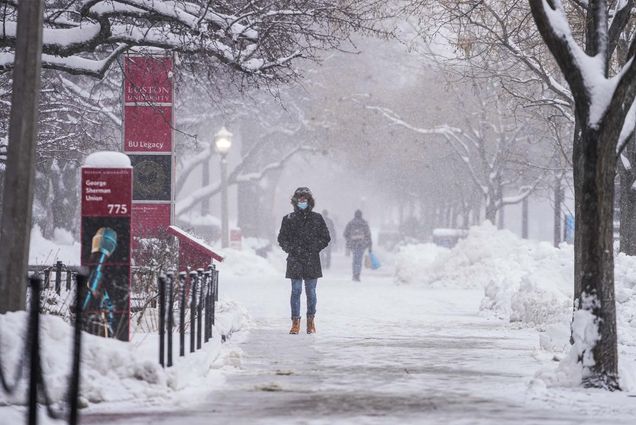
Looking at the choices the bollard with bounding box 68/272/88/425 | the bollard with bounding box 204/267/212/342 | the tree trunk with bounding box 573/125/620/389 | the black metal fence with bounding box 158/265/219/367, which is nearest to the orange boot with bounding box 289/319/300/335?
the black metal fence with bounding box 158/265/219/367

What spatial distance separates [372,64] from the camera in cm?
6034

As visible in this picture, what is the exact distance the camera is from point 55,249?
98.1ft

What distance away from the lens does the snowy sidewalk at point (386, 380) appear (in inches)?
337

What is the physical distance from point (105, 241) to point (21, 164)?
1.37m

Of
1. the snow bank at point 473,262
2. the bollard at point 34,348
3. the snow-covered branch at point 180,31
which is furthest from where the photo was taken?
the snow bank at point 473,262

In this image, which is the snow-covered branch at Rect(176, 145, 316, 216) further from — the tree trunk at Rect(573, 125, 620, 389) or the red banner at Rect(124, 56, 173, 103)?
the tree trunk at Rect(573, 125, 620, 389)

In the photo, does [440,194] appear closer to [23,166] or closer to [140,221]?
[140,221]

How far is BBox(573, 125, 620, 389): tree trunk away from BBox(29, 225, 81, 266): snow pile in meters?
17.1

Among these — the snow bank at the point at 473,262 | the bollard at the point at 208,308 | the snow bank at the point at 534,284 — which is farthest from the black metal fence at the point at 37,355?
the snow bank at the point at 473,262

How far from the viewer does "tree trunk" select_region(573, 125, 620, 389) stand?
10.2 m

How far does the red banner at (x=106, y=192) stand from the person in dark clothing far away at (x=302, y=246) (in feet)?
15.5

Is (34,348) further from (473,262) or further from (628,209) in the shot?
(473,262)

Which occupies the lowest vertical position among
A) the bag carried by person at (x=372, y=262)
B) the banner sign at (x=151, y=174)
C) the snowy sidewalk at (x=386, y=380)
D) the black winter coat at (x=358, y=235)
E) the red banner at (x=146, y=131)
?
the snowy sidewalk at (x=386, y=380)

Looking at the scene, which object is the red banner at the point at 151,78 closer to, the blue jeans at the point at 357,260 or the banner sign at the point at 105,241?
the banner sign at the point at 105,241
